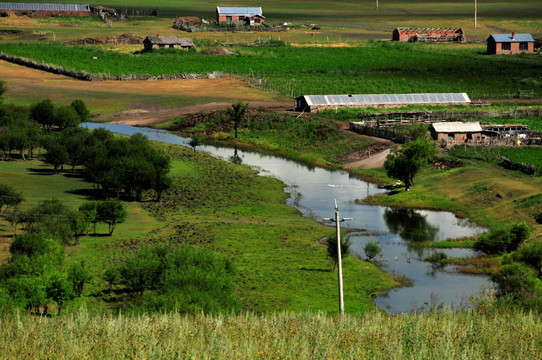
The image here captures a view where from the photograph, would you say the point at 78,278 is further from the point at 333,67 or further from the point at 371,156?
the point at 333,67

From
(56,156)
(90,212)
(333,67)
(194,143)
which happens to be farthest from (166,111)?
(90,212)

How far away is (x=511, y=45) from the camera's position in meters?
187

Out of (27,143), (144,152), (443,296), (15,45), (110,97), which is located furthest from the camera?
(15,45)

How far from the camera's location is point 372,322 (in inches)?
1120

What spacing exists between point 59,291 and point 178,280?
6.76 m

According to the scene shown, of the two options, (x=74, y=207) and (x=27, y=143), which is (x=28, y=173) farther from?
(x=74, y=207)

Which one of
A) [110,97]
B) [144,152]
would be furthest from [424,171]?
[110,97]

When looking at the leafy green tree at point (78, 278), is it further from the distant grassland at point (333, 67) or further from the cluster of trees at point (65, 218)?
the distant grassland at point (333, 67)

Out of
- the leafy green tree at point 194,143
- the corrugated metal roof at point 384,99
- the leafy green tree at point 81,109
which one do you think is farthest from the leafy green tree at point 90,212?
the corrugated metal roof at point 384,99

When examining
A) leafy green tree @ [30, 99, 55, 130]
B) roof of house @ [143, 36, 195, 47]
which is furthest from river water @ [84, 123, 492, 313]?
roof of house @ [143, 36, 195, 47]

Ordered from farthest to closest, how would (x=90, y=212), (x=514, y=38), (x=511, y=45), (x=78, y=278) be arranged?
1. (x=514, y=38)
2. (x=511, y=45)
3. (x=90, y=212)
4. (x=78, y=278)

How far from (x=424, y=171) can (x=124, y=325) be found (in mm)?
65663

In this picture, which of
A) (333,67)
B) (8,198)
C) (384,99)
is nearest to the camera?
(8,198)

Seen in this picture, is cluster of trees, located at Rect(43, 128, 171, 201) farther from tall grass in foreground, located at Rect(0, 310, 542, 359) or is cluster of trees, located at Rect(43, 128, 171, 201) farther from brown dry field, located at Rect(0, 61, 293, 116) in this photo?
tall grass in foreground, located at Rect(0, 310, 542, 359)
